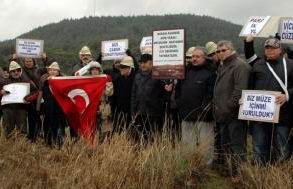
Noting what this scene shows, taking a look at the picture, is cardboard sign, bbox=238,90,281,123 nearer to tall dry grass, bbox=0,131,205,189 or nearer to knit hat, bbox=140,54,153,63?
tall dry grass, bbox=0,131,205,189

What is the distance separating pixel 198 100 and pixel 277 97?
1.49 metres

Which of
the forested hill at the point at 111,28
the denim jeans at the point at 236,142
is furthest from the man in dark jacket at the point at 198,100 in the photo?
the forested hill at the point at 111,28

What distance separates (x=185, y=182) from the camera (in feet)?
26.0

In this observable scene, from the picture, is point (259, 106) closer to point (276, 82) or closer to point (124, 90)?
point (276, 82)

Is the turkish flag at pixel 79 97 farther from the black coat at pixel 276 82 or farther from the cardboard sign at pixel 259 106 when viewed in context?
the black coat at pixel 276 82

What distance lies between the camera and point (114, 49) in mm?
13008

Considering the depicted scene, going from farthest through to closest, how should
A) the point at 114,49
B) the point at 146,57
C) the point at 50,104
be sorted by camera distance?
1. the point at 114,49
2. the point at 50,104
3. the point at 146,57

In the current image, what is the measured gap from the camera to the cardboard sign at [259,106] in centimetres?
789

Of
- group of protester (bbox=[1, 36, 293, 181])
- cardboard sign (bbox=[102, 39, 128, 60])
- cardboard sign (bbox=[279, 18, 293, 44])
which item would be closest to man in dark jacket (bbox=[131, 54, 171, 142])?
group of protester (bbox=[1, 36, 293, 181])

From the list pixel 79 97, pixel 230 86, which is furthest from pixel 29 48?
pixel 230 86

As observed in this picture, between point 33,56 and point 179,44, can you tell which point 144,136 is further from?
point 33,56

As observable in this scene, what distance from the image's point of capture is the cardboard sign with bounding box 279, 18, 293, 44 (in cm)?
927

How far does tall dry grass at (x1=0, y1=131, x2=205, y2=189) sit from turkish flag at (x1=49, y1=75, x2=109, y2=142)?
4.82 ft

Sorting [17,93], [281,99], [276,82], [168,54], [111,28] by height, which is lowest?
[111,28]
